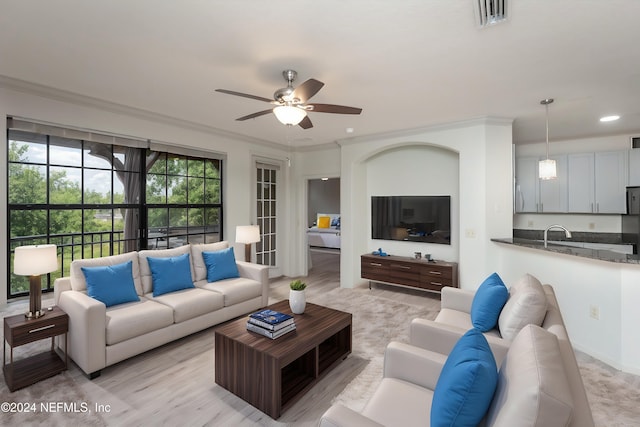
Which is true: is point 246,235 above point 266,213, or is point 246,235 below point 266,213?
below

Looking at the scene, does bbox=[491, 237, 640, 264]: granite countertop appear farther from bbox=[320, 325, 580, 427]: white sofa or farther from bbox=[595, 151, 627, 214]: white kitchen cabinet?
bbox=[595, 151, 627, 214]: white kitchen cabinet

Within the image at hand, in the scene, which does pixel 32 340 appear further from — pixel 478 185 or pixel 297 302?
pixel 478 185

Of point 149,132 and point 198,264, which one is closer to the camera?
point 198,264

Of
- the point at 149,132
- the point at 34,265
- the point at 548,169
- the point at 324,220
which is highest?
the point at 149,132

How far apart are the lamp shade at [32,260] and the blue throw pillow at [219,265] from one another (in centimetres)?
156

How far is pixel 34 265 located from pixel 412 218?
15.6 ft

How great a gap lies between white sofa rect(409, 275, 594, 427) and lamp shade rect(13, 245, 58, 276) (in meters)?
3.03

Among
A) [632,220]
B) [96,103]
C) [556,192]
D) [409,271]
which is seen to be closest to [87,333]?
[96,103]

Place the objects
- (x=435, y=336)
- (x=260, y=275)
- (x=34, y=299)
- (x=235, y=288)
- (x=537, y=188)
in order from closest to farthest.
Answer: (x=435, y=336)
(x=34, y=299)
(x=235, y=288)
(x=260, y=275)
(x=537, y=188)

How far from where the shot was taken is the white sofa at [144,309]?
246 centimetres

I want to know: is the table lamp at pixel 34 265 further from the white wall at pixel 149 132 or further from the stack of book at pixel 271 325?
the stack of book at pixel 271 325

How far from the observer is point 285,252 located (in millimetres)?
6168

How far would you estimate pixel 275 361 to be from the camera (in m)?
2.03

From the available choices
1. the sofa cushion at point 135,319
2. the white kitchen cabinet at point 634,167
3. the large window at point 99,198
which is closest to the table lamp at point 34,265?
the sofa cushion at point 135,319
